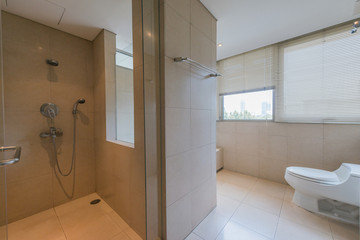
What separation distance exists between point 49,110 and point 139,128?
1196 millimetres

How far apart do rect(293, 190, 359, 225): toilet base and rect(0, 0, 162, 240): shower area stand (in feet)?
5.41

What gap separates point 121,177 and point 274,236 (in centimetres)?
150

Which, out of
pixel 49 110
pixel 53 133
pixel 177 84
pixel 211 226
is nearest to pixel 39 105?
pixel 49 110

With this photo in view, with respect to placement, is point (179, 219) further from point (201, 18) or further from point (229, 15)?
point (229, 15)

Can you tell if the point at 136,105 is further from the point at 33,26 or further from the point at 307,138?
the point at 307,138

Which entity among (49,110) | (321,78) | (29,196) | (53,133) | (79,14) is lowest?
(29,196)

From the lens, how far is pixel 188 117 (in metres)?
1.18

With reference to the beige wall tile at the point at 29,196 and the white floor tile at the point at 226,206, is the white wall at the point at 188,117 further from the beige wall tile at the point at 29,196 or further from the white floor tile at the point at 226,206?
the beige wall tile at the point at 29,196

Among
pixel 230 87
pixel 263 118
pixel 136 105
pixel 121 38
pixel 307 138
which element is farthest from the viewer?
pixel 230 87

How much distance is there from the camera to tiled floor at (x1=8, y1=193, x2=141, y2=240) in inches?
47.3

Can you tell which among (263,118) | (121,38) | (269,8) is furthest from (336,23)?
(121,38)

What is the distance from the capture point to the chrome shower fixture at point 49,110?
1.50m

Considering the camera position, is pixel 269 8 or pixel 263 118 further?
pixel 263 118

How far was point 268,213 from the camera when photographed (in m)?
1.46
